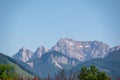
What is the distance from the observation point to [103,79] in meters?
198

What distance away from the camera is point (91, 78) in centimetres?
19762

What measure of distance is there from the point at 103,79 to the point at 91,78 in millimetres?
6899
